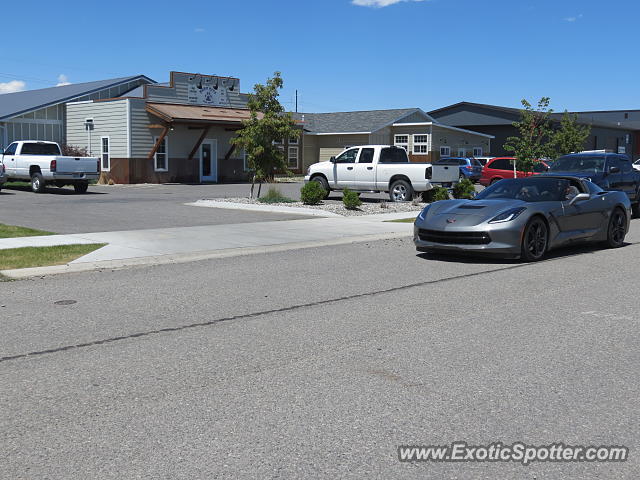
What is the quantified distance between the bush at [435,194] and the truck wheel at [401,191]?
1.66ft

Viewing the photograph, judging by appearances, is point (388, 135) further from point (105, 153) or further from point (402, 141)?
point (105, 153)

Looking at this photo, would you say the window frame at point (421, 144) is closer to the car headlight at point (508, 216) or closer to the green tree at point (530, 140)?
the green tree at point (530, 140)

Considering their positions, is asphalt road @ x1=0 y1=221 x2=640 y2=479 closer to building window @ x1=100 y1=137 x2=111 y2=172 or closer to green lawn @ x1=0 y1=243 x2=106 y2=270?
green lawn @ x1=0 y1=243 x2=106 y2=270

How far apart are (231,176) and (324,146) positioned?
43.6ft

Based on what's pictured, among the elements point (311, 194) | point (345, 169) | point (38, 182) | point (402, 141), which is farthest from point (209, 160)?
point (311, 194)

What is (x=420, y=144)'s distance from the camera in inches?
2024

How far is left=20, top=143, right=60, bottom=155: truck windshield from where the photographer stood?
28922 mm

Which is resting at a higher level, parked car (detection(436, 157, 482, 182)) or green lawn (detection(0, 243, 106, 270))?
parked car (detection(436, 157, 482, 182))

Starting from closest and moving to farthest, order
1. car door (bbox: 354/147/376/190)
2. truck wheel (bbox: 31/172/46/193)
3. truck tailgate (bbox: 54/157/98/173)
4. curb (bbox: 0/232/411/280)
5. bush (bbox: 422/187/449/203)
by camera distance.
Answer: curb (bbox: 0/232/411/280) < bush (bbox: 422/187/449/203) < car door (bbox: 354/147/376/190) < truck tailgate (bbox: 54/157/98/173) < truck wheel (bbox: 31/172/46/193)

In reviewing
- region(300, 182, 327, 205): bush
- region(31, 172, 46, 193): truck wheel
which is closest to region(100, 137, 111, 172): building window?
region(31, 172, 46, 193): truck wheel

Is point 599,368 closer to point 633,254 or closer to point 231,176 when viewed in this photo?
point 633,254

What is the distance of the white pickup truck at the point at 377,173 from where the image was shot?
2452 cm

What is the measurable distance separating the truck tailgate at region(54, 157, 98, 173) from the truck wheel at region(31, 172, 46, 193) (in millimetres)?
913

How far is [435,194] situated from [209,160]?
19613 mm
